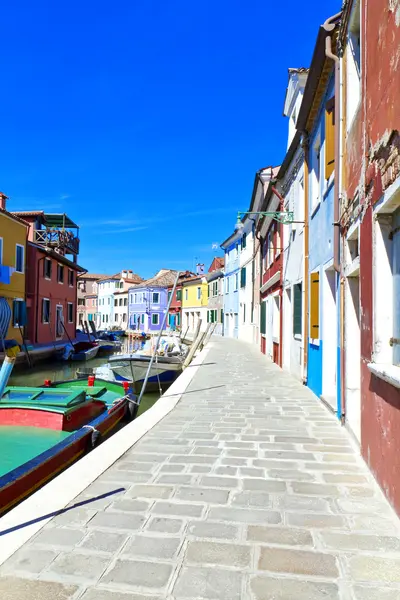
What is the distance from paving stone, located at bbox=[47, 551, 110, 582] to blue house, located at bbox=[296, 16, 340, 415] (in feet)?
14.4

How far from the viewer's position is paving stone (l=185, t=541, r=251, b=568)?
2523mm

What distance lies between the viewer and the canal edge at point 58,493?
2840 millimetres

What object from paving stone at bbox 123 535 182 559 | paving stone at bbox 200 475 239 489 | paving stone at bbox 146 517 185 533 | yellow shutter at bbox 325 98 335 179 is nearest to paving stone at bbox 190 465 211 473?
paving stone at bbox 200 475 239 489

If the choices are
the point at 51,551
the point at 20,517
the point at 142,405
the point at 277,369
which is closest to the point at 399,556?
the point at 51,551

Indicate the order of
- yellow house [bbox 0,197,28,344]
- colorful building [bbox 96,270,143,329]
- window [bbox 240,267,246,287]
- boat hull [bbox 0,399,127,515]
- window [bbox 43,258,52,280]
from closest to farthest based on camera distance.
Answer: boat hull [bbox 0,399,127,515]
yellow house [bbox 0,197,28,344]
window [bbox 43,258,52,280]
window [bbox 240,267,246,287]
colorful building [bbox 96,270,143,329]

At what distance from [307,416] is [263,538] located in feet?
12.5

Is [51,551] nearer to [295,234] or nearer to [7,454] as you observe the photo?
[7,454]

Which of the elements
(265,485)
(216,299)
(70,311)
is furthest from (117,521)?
(216,299)

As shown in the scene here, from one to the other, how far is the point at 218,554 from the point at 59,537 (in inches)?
41.2

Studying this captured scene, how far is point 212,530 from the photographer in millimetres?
2902

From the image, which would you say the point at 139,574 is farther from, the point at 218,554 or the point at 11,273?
the point at 11,273

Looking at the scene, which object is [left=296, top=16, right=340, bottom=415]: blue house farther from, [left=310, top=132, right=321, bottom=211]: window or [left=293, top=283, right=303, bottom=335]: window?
[left=293, top=283, right=303, bottom=335]: window

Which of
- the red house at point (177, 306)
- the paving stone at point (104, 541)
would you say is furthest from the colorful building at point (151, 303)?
the paving stone at point (104, 541)

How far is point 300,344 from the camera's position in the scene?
9.93m
